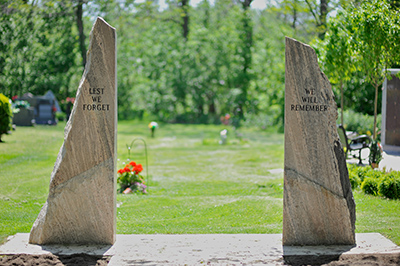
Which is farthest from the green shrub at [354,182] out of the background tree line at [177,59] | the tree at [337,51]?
the background tree line at [177,59]

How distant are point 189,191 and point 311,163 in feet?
14.3

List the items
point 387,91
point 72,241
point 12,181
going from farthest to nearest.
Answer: point 387,91, point 12,181, point 72,241

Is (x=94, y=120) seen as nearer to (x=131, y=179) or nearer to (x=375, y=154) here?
(x=131, y=179)

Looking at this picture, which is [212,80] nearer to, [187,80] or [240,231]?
[187,80]

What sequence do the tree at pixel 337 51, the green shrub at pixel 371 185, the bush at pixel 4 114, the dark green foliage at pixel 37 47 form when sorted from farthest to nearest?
1. the dark green foliage at pixel 37 47
2. the bush at pixel 4 114
3. the tree at pixel 337 51
4. the green shrub at pixel 371 185

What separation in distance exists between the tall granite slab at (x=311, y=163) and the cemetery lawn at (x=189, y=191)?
2.55ft

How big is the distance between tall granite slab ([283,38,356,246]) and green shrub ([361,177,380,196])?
3.16 meters

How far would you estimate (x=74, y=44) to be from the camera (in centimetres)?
2641

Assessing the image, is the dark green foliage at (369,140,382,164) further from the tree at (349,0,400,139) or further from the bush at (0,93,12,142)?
the bush at (0,93,12,142)

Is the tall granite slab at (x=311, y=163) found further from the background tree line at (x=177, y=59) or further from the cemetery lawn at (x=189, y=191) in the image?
the background tree line at (x=177, y=59)

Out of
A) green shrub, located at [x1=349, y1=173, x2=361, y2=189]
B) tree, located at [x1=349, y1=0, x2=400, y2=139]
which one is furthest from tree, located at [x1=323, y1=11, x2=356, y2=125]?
green shrub, located at [x1=349, y1=173, x2=361, y2=189]

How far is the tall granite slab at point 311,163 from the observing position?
551 centimetres

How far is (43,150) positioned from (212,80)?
15436mm

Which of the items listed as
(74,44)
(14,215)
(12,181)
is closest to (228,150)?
(12,181)
